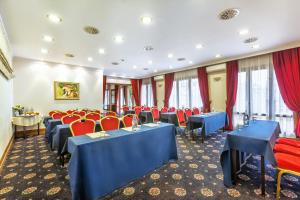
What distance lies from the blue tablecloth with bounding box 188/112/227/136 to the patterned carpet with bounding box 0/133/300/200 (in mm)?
1189

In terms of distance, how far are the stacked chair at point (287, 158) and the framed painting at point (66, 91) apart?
7415mm

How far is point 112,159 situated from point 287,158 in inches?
95.4

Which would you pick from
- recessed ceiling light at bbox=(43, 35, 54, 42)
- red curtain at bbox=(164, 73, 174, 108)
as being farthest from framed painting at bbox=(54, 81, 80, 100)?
red curtain at bbox=(164, 73, 174, 108)

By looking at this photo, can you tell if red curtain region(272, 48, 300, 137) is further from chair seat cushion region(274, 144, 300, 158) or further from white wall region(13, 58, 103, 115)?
white wall region(13, 58, 103, 115)

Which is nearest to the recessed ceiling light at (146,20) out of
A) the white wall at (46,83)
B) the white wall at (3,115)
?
the white wall at (3,115)

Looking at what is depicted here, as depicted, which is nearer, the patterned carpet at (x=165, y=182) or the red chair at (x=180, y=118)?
the patterned carpet at (x=165, y=182)

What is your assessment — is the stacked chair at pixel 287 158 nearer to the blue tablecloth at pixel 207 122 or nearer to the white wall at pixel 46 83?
the blue tablecloth at pixel 207 122

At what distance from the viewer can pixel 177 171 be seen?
8.90ft

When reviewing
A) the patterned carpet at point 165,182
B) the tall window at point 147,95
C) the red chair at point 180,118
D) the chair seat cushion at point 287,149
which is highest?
the tall window at point 147,95

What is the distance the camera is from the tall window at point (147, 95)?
416 inches

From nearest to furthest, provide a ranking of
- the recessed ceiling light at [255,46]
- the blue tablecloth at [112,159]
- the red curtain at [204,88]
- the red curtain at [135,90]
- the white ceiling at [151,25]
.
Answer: the blue tablecloth at [112,159] < the white ceiling at [151,25] < the recessed ceiling light at [255,46] < the red curtain at [204,88] < the red curtain at [135,90]

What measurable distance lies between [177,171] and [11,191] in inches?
101

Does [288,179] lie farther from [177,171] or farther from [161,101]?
[161,101]

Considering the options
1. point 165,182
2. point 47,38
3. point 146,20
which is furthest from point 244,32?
point 47,38
